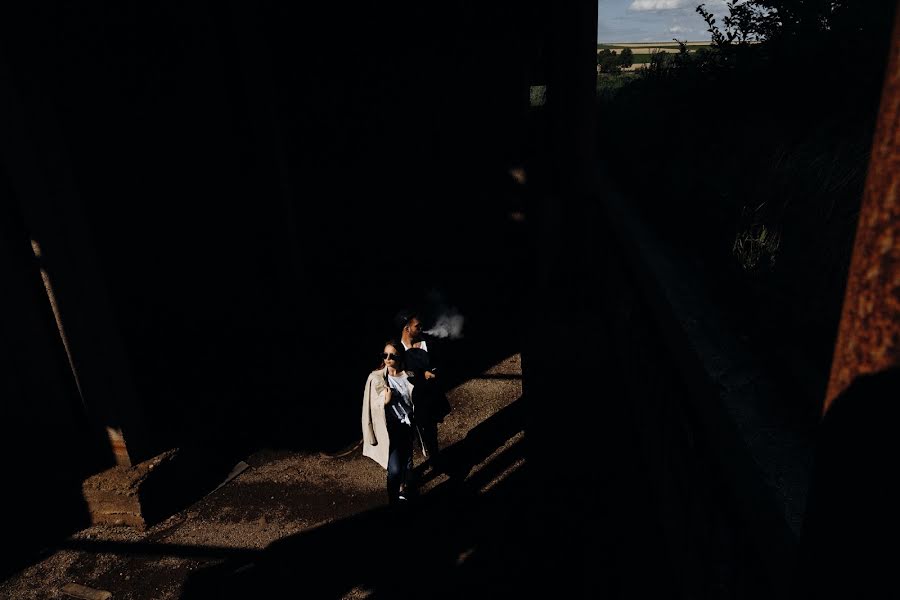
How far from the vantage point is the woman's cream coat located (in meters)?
4.87

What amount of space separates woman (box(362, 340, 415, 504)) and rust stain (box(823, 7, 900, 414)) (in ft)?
13.4

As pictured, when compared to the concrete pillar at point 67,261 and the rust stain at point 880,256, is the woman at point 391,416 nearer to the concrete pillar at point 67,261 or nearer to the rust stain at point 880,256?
the concrete pillar at point 67,261

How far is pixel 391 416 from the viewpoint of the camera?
486 cm

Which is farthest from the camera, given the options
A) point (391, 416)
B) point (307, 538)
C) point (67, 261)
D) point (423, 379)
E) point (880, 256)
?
point (423, 379)

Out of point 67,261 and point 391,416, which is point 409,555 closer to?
point 391,416

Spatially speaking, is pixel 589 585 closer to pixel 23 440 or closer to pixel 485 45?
pixel 23 440

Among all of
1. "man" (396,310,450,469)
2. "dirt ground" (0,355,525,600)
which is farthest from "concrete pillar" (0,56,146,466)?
"man" (396,310,450,469)

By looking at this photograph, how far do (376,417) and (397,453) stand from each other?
357 millimetres

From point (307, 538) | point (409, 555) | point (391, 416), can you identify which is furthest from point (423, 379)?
point (307, 538)

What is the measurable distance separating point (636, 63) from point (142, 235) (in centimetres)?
8552

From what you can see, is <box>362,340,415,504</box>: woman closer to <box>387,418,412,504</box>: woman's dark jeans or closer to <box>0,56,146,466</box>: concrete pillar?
<box>387,418,412,504</box>: woman's dark jeans

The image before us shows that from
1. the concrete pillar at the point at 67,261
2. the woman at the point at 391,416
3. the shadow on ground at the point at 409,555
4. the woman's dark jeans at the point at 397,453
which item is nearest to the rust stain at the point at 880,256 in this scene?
the shadow on ground at the point at 409,555

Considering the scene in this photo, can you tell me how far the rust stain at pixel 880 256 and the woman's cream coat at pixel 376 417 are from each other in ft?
13.6

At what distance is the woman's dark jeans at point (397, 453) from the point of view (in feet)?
16.1
